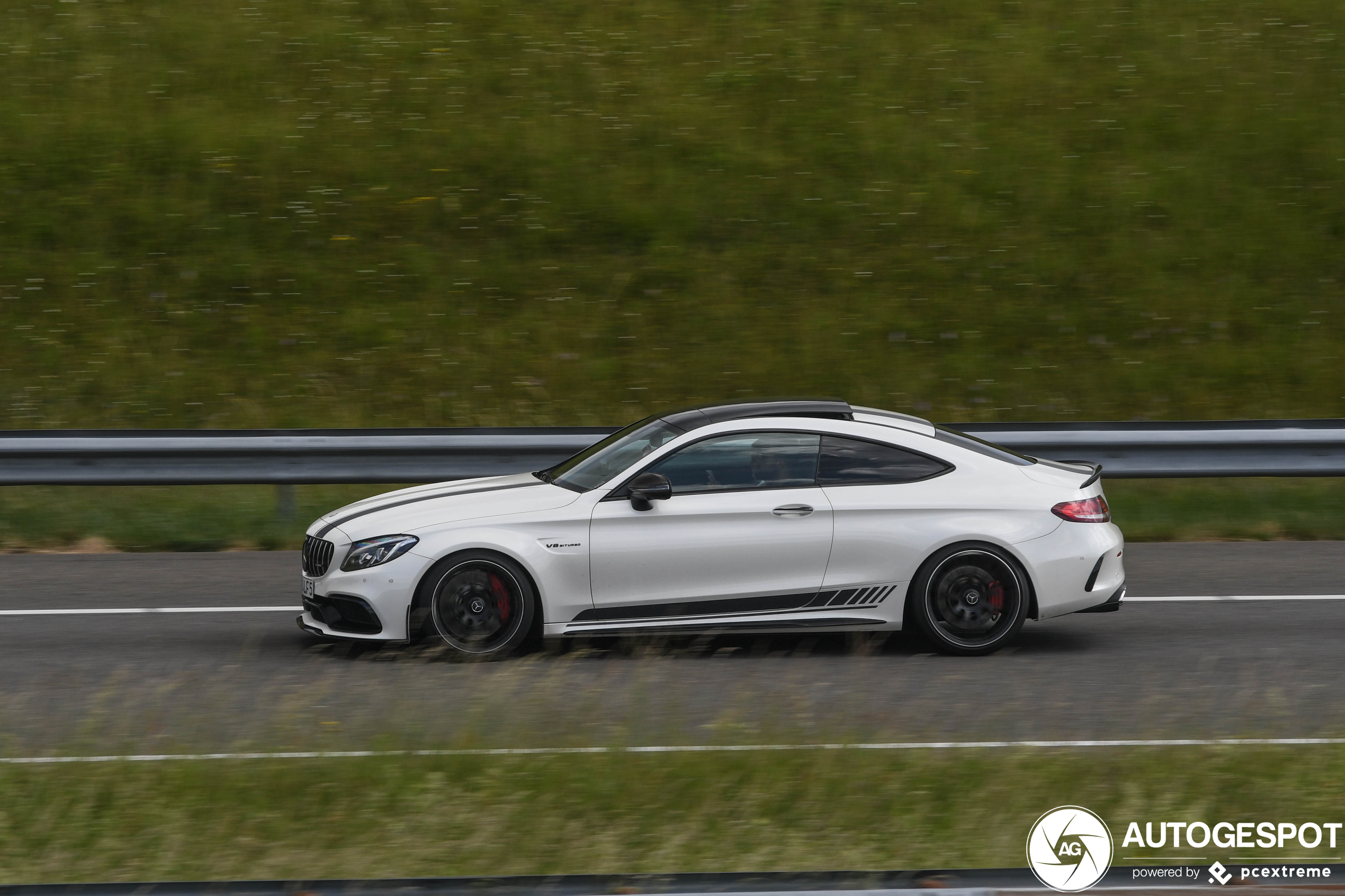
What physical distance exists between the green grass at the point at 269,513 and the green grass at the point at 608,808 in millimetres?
5712

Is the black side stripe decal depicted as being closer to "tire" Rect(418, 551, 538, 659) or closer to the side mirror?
"tire" Rect(418, 551, 538, 659)

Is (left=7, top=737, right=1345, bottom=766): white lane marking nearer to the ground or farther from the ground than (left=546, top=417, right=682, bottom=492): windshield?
nearer to the ground

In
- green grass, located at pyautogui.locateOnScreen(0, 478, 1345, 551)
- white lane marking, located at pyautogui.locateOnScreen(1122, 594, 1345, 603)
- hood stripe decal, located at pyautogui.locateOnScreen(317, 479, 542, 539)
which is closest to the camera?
hood stripe decal, located at pyautogui.locateOnScreen(317, 479, 542, 539)

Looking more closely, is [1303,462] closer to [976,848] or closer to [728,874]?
[976,848]

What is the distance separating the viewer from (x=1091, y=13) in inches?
741

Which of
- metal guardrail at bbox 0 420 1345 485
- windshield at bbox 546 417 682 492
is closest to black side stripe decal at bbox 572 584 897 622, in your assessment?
windshield at bbox 546 417 682 492

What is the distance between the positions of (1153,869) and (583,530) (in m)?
4.14

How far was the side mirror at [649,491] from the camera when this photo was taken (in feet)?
25.5

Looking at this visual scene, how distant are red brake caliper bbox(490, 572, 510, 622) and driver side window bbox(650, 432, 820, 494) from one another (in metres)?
1.01

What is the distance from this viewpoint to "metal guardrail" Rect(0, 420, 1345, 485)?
1129cm

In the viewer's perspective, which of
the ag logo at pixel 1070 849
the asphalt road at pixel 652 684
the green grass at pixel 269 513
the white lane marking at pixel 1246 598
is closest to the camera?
the ag logo at pixel 1070 849

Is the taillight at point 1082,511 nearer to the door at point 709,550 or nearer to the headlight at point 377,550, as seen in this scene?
the door at point 709,550

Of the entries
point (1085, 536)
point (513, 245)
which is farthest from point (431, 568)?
point (513, 245)

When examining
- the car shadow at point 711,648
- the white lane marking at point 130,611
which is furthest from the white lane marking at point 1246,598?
the white lane marking at point 130,611
